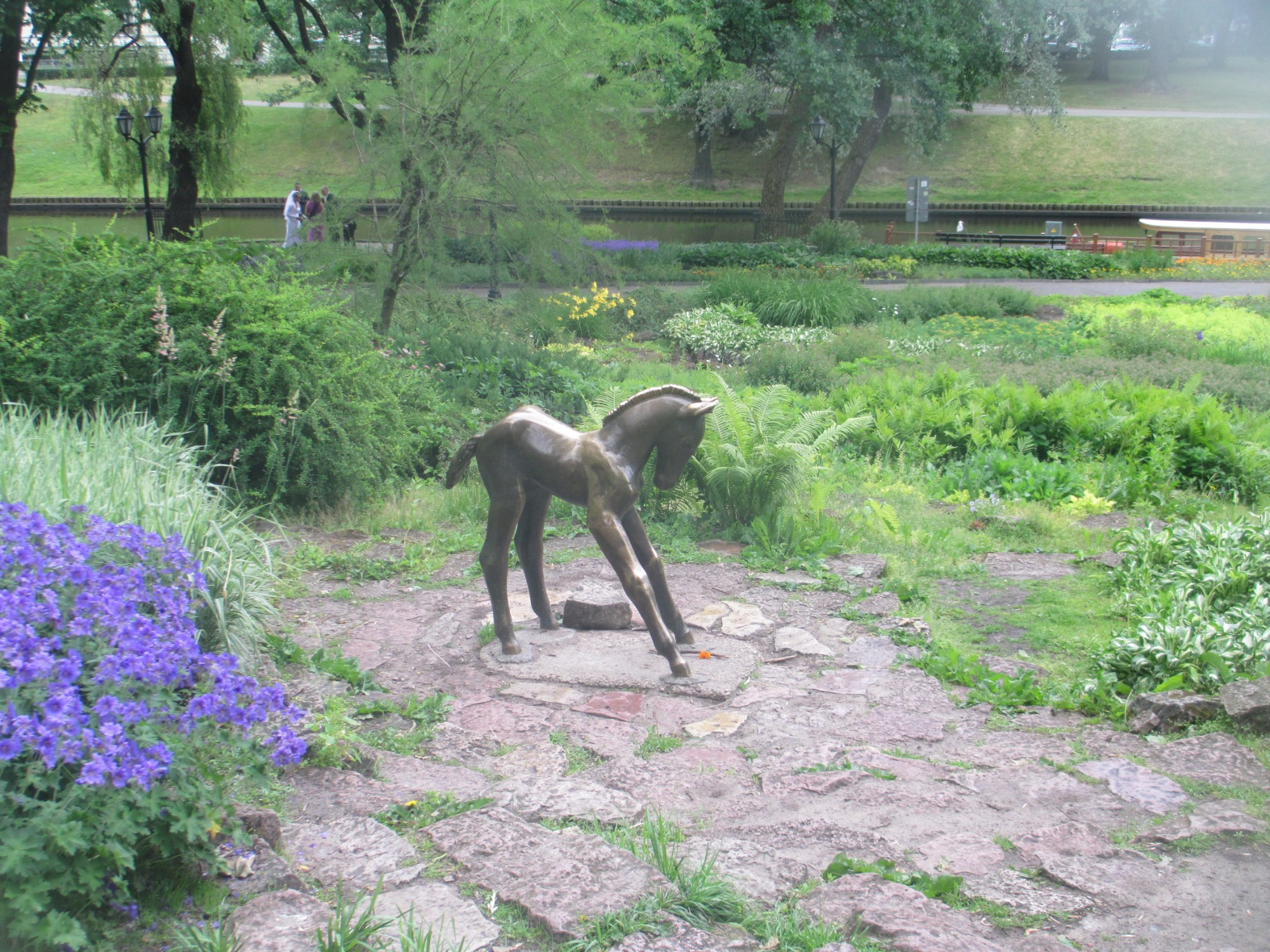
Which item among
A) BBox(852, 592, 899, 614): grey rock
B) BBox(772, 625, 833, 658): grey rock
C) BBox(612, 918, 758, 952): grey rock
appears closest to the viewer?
BBox(612, 918, 758, 952): grey rock

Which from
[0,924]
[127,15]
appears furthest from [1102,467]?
[127,15]

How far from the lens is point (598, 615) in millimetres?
5594

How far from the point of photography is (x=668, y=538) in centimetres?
715

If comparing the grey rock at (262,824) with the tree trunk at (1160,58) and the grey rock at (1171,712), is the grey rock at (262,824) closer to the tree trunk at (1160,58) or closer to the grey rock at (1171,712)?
the grey rock at (1171,712)

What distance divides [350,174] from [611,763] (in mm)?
8972

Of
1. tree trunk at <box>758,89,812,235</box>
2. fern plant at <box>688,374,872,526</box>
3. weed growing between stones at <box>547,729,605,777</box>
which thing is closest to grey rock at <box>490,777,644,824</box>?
weed growing between stones at <box>547,729,605,777</box>

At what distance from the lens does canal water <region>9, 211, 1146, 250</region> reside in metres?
33.4

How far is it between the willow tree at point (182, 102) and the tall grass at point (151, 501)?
13715mm

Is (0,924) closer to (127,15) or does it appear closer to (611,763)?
(611,763)

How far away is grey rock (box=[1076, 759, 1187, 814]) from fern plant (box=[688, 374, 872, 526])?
3315 mm

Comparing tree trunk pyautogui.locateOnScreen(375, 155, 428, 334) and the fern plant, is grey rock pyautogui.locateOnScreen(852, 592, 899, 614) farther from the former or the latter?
tree trunk pyautogui.locateOnScreen(375, 155, 428, 334)

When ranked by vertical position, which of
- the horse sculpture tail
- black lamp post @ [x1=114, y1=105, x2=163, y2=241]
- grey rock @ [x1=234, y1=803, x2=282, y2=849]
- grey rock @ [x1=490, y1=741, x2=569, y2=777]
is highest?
black lamp post @ [x1=114, y1=105, x2=163, y2=241]

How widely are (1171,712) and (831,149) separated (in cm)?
2779

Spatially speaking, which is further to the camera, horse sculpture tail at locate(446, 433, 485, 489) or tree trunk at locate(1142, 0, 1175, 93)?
tree trunk at locate(1142, 0, 1175, 93)
